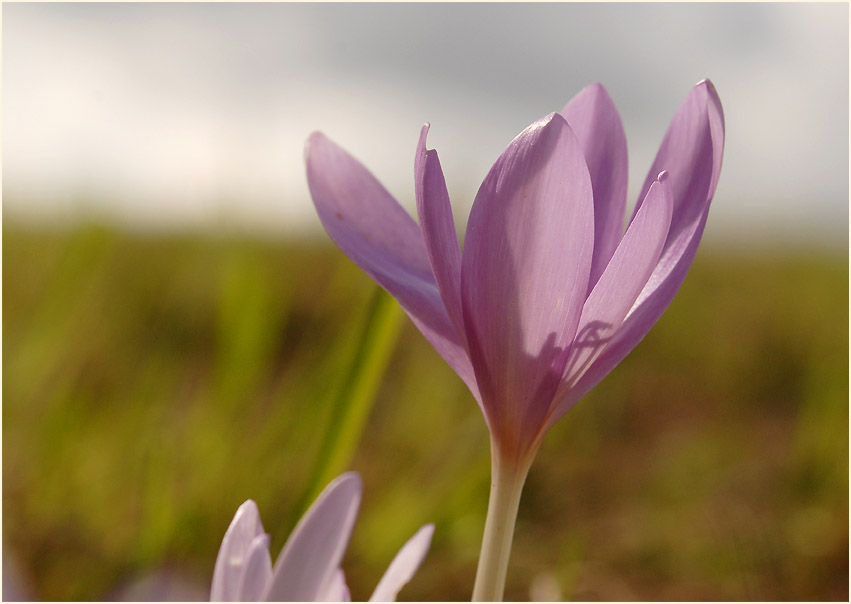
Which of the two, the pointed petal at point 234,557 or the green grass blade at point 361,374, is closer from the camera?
the pointed petal at point 234,557

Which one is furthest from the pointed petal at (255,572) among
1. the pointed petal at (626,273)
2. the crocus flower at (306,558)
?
the pointed petal at (626,273)

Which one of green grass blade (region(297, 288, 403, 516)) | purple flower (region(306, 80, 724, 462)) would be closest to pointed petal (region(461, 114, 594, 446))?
purple flower (region(306, 80, 724, 462))

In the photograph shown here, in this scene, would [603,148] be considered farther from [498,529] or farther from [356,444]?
[356,444]

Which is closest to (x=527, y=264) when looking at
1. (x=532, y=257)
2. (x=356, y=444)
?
(x=532, y=257)

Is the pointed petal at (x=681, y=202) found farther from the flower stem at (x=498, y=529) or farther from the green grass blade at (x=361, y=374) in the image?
the green grass blade at (x=361, y=374)

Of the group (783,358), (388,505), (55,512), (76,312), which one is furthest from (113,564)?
(783,358)

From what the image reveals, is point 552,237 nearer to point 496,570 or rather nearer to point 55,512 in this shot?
point 496,570
